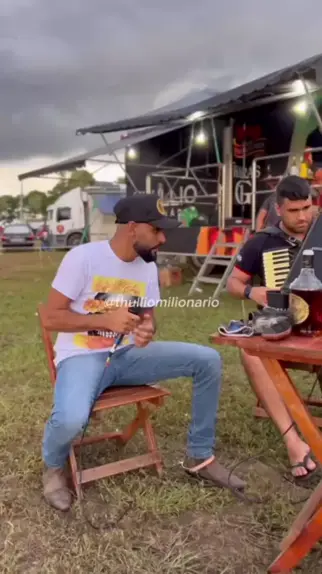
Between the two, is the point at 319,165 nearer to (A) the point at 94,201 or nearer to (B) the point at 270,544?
(B) the point at 270,544

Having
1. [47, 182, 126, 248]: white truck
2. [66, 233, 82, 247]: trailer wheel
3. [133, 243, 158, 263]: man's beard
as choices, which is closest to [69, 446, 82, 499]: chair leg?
[133, 243, 158, 263]: man's beard

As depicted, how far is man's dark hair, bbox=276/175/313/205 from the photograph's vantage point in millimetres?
3043

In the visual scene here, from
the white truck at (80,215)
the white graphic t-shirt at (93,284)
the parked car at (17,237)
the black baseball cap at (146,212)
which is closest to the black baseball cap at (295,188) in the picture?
the black baseball cap at (146,212)

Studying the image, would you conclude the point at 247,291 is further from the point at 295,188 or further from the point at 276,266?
the point at 295,188

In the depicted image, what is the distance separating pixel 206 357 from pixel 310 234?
750 mm

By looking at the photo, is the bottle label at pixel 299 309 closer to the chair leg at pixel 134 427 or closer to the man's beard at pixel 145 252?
the man's beard at pixel 145 252

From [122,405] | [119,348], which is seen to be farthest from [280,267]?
[122,405]

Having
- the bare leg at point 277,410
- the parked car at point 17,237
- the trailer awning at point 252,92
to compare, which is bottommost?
the parked car at point 17,237

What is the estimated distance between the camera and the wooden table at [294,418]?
2.02 m

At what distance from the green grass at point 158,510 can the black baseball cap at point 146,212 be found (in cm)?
118

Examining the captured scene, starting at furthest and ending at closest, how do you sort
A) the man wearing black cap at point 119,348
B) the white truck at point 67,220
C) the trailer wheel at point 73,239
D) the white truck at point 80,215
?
the white truck at point 67,220 < the trailer wheel at point 73,239 < the white truck at point 80,215 < the man wearing black cap at point 119,348

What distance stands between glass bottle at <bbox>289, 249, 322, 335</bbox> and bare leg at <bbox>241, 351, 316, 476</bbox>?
85 cm

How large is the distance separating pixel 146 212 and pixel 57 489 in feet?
4.07

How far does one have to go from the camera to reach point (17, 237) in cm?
2552
